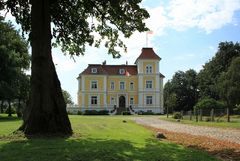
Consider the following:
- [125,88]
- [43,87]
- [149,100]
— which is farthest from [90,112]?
[43,87]

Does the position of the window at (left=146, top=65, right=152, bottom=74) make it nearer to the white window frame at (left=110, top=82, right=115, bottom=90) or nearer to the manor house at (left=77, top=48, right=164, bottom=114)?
the manor house at (left=77, top=48, right=164, bottom=114)

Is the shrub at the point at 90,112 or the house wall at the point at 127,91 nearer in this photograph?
the shrub at the point at 90,112

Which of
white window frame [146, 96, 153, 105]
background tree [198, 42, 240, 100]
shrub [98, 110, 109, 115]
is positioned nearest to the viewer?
shrub [98, 110, 109, 115]

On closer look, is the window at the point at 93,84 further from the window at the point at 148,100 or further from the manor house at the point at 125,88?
the window at the point at 148,100

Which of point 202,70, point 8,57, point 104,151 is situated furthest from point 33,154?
point 202,70

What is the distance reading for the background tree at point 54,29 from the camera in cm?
1884

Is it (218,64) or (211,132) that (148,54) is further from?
(211,132)

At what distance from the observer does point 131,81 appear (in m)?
92.4

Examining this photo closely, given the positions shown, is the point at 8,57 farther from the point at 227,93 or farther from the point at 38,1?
the point at 227,93

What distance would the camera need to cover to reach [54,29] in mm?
23781

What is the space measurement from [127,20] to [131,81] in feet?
235

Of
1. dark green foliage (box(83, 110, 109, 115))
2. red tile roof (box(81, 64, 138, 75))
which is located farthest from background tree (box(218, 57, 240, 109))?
red tile roof (box(81, 64, 138, 75))

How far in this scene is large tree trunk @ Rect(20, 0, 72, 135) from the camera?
18656mm

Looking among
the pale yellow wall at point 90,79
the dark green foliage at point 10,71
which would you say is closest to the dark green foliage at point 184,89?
the pale yellow wall at point 90,79
